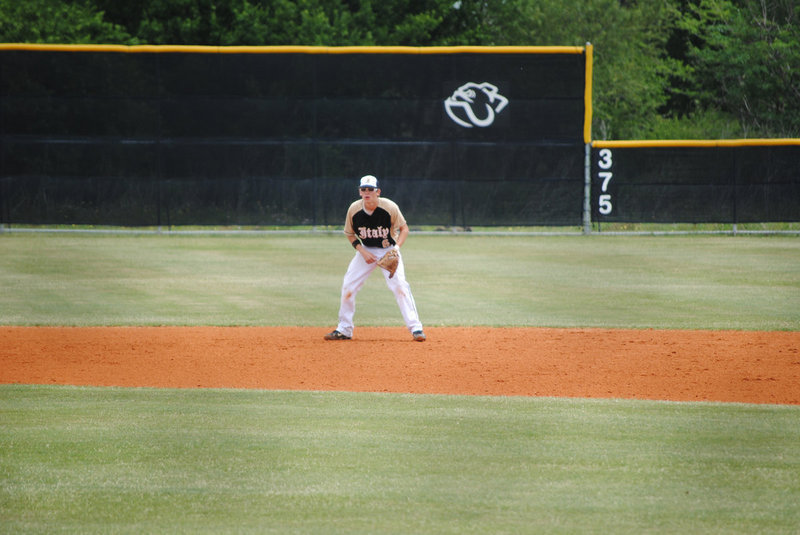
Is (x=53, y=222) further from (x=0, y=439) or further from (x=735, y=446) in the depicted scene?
(x=735, y=446)

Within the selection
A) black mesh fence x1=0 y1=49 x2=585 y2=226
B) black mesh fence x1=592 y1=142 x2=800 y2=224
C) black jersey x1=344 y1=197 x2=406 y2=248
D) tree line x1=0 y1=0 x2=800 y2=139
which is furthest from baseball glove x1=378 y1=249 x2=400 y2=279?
tree line x1=0 y1=0 x2=800 y2=139

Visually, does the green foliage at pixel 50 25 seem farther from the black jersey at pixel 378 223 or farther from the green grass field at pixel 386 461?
the black jersey at pixel 378 223

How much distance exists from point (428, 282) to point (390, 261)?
5.77 metres

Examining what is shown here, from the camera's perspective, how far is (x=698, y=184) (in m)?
23.7

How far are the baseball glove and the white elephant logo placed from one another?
45.7 feet

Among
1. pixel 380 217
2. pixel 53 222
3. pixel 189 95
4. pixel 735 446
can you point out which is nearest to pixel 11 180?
pixel 53 222

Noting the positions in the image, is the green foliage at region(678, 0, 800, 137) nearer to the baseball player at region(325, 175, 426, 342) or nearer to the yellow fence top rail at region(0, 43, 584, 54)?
the yellow fence top rail at region(0, 43, 584, 54)

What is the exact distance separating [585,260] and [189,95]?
33.0 feet

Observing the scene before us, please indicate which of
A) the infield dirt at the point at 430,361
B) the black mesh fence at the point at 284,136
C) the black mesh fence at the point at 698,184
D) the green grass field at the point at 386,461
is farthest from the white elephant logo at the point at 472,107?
the infield dirt at the point at 430,361

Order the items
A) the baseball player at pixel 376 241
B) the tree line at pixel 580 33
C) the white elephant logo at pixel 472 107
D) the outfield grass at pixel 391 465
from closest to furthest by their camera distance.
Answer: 1. the outfield grass at pixel 391 465
2. the baseball player at pixel 376 241
3. the white elephant logo at pixel 472 107
4. the tree line at pixel 580 33

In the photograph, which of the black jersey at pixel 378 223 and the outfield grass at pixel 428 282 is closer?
the black jersey at pixel 378 223

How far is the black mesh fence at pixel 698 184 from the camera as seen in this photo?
926 inches

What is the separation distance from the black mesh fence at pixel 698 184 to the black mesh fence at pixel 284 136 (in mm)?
910

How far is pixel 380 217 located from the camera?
1002 cm
